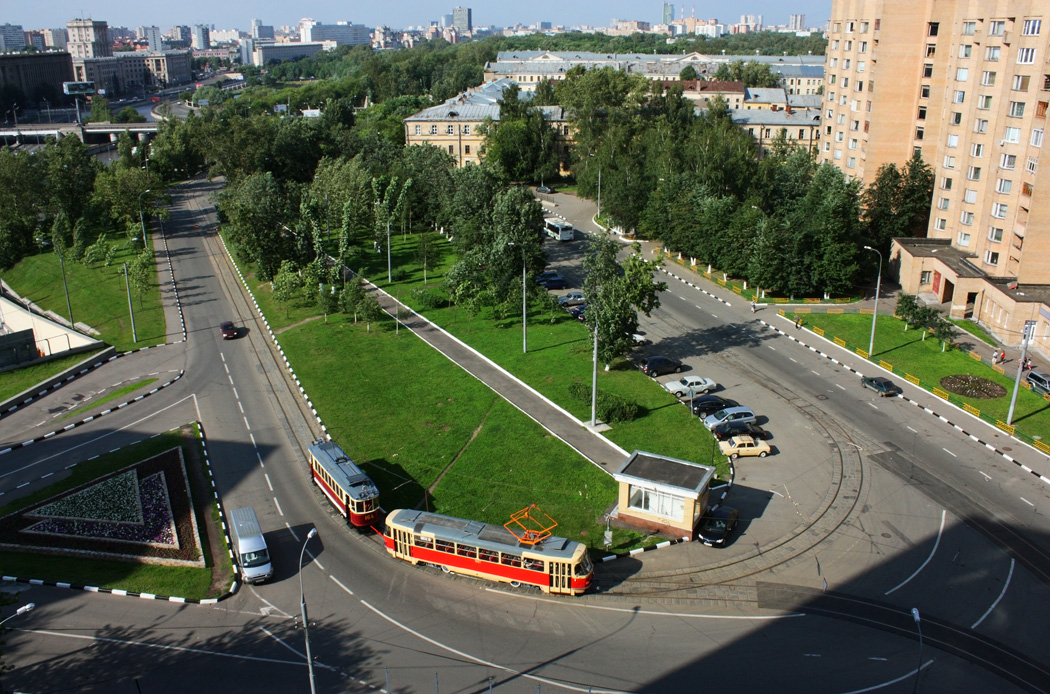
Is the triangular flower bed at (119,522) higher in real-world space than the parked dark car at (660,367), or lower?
lower

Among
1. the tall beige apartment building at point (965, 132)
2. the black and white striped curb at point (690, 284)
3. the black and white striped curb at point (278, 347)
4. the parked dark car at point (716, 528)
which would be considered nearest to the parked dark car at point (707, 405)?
the parked dark car at point (716, 528)

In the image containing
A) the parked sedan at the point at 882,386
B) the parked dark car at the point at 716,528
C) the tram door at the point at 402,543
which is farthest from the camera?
the parked sedan at the point at 882,386

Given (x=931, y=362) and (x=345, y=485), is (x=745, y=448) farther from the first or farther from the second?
(x=345, y=485)

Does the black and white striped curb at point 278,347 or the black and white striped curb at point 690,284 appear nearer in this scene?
the black and white striped curb at point 278,347

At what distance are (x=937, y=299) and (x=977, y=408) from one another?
20308 mm

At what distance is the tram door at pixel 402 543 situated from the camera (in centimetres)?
3212

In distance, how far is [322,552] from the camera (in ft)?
111

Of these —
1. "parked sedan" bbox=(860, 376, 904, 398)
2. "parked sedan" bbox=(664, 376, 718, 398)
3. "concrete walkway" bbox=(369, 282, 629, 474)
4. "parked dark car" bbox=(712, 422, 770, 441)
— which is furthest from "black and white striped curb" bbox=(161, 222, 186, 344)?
"parked sedan" bbox=(860, 376, 904, 398)

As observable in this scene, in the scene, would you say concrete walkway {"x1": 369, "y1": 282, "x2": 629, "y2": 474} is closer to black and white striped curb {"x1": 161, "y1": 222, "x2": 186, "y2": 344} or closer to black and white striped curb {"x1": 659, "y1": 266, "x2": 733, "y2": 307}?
black and white striped curb {"x1": 161, "y1": 222, "x2": 186, "y2": 344}

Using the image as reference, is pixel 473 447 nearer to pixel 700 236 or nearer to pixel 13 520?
pixel 13 520

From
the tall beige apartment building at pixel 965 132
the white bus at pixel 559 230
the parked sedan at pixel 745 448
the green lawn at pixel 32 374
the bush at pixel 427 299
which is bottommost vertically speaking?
the green lawn at pixel 32 374

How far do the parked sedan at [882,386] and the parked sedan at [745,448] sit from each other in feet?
36.9

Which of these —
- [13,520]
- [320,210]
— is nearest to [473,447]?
[13,520]

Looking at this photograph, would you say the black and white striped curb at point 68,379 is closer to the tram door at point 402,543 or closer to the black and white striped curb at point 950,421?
the tram door at point 402,543
